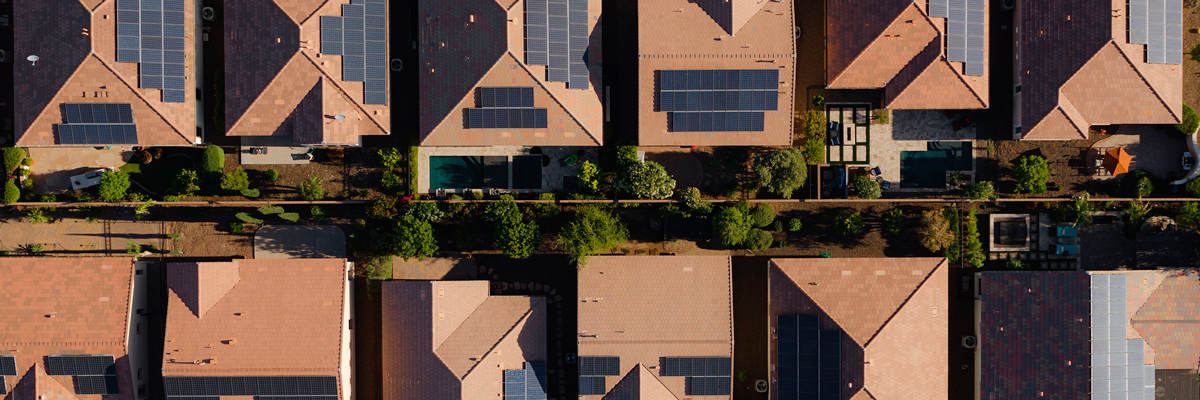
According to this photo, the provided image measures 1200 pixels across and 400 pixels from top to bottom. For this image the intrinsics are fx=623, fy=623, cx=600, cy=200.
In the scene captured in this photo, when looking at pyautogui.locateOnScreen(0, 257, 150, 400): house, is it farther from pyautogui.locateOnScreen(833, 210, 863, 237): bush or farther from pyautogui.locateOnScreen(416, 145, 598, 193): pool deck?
pyautogui.locateOnScreen(833, 210, 863, 237): bush

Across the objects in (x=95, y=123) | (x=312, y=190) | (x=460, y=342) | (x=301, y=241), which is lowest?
(x=460, y=342)

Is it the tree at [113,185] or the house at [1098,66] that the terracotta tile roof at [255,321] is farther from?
the house at [1098,66]

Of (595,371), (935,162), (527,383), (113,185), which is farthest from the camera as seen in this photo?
(935,162)

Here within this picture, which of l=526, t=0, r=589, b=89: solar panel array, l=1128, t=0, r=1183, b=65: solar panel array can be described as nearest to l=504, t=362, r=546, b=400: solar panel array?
l=526, t=0, r=589, b=89: solar panel array

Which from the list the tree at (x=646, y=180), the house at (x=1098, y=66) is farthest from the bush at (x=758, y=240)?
the house at (x=1098, y=66)

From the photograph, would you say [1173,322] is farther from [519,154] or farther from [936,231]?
[519,154]

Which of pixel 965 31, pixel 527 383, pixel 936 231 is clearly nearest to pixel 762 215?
pixel 936 231

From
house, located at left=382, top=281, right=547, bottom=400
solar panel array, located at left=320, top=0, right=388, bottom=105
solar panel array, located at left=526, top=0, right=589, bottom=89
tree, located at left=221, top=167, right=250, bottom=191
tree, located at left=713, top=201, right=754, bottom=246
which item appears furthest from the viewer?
tree, located at left=221, top=167, right=250, bottom=191

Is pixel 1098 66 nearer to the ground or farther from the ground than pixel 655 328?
farther from the ground
